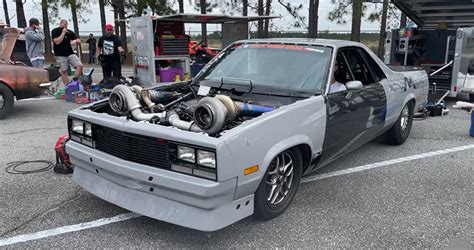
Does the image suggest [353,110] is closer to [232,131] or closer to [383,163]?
[383,163]

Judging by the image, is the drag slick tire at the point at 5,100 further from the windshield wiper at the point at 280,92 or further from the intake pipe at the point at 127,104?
the windshield wiper at the point at 280,92

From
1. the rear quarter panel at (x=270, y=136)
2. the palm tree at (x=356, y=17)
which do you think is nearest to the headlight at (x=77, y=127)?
the rear quarter panel at (x=270, y=136)

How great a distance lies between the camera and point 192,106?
3738 millimetres

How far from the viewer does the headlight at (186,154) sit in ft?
9.55

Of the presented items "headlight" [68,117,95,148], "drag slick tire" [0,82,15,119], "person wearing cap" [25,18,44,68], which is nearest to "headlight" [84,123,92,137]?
"headlight" [68,117,95,148]

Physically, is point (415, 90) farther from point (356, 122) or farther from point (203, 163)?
point (203, 163)

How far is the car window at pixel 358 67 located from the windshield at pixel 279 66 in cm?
50

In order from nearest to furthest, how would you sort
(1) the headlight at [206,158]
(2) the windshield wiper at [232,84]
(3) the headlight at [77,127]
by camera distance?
(1) the headlight at [206,158] < (3) the headlight at [77,127] < (2) the windshield wiper at [232,84]

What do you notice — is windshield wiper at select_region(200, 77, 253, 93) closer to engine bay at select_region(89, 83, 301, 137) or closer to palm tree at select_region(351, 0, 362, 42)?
engine bay at select_region(89, 83, 301, 137)

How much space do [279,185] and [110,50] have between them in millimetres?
7590

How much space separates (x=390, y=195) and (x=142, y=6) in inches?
753

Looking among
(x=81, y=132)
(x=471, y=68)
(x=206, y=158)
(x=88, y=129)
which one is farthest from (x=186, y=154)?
(x=471, y=68)

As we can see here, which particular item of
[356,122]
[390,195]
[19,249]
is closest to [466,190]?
[390,195]

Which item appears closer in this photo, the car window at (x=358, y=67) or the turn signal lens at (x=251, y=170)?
the turn signal lens at (x=251, y=170)
